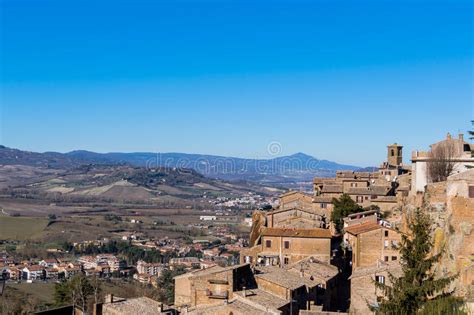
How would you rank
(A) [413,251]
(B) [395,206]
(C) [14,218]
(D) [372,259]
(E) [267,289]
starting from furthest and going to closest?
(C) [14,218], (B) [395,206], (D) [372,259], (E) [267,289], (A) [413,251]

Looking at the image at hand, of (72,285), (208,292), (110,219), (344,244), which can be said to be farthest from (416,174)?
(110,219)

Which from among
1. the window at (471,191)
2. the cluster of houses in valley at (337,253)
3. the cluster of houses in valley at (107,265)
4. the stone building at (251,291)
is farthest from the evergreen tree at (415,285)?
the cluster of houses in valley at (107,265)

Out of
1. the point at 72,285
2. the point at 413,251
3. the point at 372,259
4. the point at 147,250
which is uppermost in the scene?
the point at 413,251

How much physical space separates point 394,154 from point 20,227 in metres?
98.1

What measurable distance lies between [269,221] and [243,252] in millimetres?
5697

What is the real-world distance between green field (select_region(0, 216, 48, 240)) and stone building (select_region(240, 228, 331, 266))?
323ft

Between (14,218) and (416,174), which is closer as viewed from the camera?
(416,174)

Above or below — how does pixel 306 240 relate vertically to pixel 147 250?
above

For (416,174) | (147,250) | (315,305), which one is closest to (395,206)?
(416,174)

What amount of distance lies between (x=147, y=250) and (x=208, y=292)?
8929 centimetres

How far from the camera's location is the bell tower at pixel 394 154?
67569 millimetres

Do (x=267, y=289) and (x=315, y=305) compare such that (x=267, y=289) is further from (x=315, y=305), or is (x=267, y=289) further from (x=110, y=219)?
(x=110, y=219)

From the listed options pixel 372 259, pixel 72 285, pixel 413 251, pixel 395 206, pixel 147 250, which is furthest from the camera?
pixel 147 250

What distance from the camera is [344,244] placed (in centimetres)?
4084
